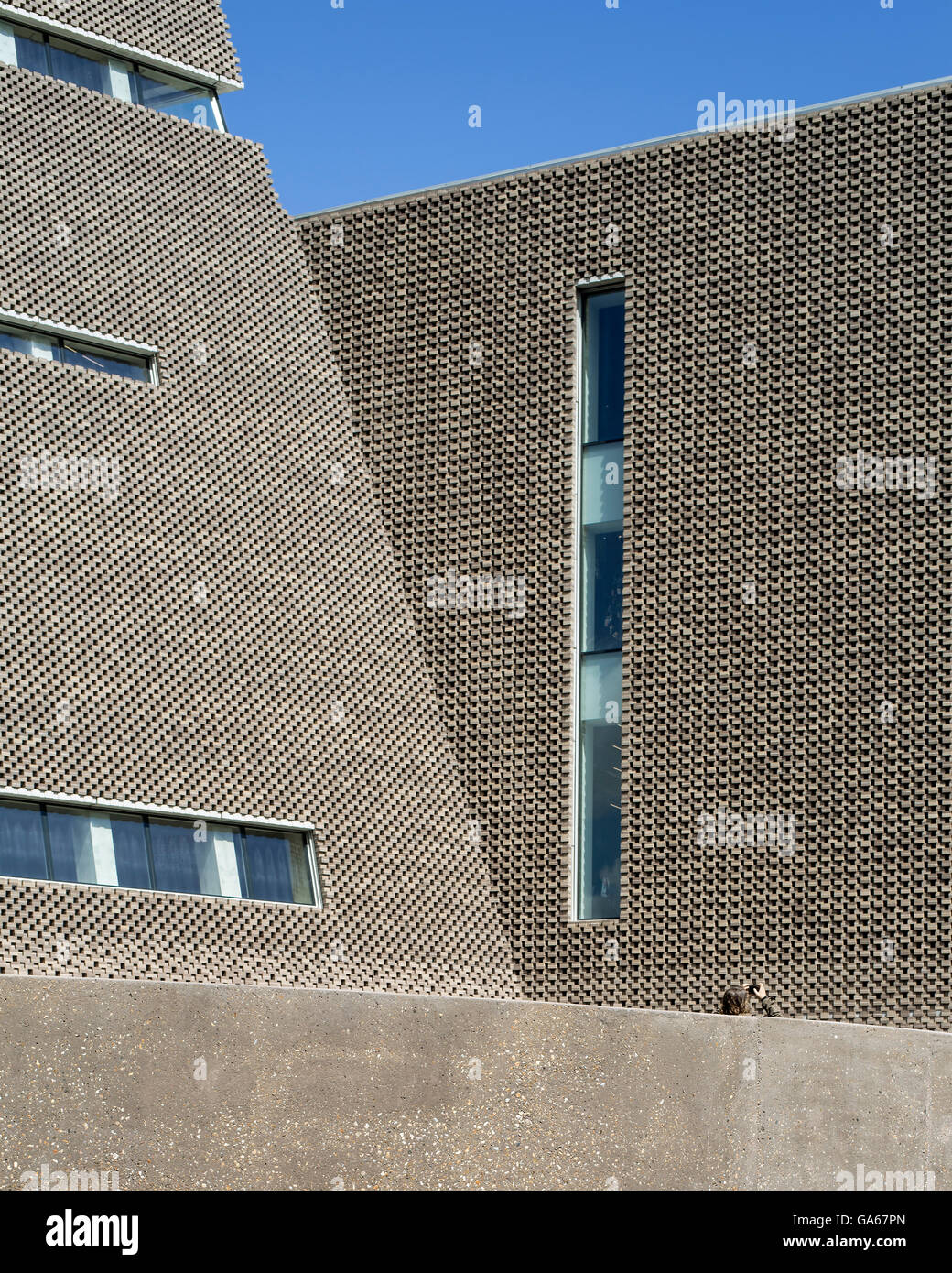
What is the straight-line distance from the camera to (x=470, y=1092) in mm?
14656

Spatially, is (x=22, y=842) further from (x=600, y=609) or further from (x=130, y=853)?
(x=600, y=609)

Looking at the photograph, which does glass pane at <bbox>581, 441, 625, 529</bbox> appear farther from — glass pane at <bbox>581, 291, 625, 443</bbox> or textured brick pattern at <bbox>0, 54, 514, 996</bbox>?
textured brick pattern at <bbox>0, 54, 514, 996</bbox>

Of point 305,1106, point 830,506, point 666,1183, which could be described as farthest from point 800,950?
point 305,1106

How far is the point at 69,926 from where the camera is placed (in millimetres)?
15391

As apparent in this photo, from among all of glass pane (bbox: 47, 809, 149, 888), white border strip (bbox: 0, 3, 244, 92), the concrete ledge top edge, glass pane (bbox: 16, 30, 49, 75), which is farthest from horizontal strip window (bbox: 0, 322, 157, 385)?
the concrete ledge top edge

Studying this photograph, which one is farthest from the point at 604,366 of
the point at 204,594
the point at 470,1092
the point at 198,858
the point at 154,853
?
the point at 470,1092

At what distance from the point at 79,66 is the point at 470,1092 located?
12.2 metres

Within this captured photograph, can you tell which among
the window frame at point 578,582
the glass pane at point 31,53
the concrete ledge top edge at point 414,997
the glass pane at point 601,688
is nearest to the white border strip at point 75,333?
the glass pane at point 31,53

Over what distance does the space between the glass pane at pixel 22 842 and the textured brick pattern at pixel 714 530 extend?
17.8 feet

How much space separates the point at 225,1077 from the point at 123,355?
8.37 m

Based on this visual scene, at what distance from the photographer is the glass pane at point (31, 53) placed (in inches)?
755

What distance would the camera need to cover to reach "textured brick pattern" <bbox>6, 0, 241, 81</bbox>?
19.6 metres
